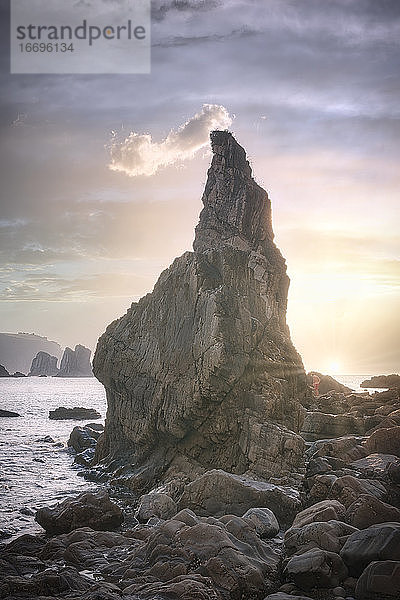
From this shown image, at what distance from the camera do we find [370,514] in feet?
59.4

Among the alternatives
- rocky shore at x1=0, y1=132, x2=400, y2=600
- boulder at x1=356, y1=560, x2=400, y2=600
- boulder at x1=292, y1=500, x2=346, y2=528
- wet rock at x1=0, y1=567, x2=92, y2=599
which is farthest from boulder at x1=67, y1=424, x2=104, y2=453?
boulder at x1=356, y1=560, x2=400, y2=600

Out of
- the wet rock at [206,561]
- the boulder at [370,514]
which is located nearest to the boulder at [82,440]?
the wet rock at [206,561]

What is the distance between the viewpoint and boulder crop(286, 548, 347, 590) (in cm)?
1416

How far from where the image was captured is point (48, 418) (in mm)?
85250

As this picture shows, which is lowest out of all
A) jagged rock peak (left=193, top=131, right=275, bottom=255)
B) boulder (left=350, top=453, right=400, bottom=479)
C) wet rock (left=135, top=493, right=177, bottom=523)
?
wet rock (left=135, top=493, right=177, bottom=523)

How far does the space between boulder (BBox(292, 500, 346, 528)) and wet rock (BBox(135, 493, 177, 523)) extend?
22.4ft

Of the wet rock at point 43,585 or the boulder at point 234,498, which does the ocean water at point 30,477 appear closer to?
the boulder at point 234,498

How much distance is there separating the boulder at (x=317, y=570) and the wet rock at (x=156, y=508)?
977 centimetres

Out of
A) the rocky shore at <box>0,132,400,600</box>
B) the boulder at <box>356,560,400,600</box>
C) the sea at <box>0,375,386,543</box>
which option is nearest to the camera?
the boulder at <box>356,560,400,600</box>

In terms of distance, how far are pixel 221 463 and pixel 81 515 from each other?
389 inches

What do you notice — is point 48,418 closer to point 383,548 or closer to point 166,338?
point 166,338

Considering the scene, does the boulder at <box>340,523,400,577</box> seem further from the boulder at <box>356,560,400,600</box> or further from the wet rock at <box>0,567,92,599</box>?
the wet rock at <box>0,567,92,599</box>

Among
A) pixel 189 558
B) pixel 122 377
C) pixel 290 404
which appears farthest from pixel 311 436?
pixel 189 558

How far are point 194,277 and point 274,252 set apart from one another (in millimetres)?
12272
